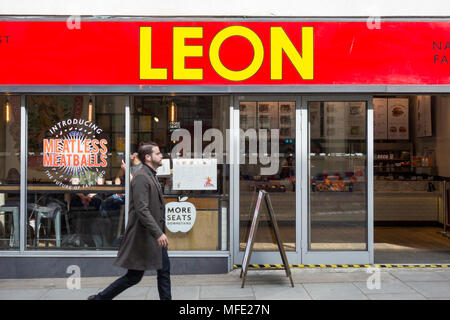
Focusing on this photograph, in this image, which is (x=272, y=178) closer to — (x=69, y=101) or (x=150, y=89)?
(x=150, y=89)

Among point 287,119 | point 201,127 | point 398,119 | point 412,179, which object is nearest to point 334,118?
point 287,119

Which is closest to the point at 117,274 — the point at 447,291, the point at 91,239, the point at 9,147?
the point at 91,239

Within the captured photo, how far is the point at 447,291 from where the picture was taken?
689cm

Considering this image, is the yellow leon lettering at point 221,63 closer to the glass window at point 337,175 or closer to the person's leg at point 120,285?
the glass window at point 337,175

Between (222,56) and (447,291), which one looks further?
(222,56)

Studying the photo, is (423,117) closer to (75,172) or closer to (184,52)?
(184,52)

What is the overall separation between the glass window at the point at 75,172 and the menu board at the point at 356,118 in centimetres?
373

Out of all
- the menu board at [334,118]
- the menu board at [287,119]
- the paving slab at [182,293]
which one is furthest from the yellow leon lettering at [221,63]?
the paving slab at [182,293]

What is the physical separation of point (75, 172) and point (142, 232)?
2.93 meters

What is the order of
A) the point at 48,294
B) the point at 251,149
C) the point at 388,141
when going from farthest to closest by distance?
1. the point at 388,141
2. the point at 251,149
3. the point at 48,294

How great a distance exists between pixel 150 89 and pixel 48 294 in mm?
3384

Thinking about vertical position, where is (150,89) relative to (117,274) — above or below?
above

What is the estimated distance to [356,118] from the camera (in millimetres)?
8180

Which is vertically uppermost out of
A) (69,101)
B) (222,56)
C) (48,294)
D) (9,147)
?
(222,56)
